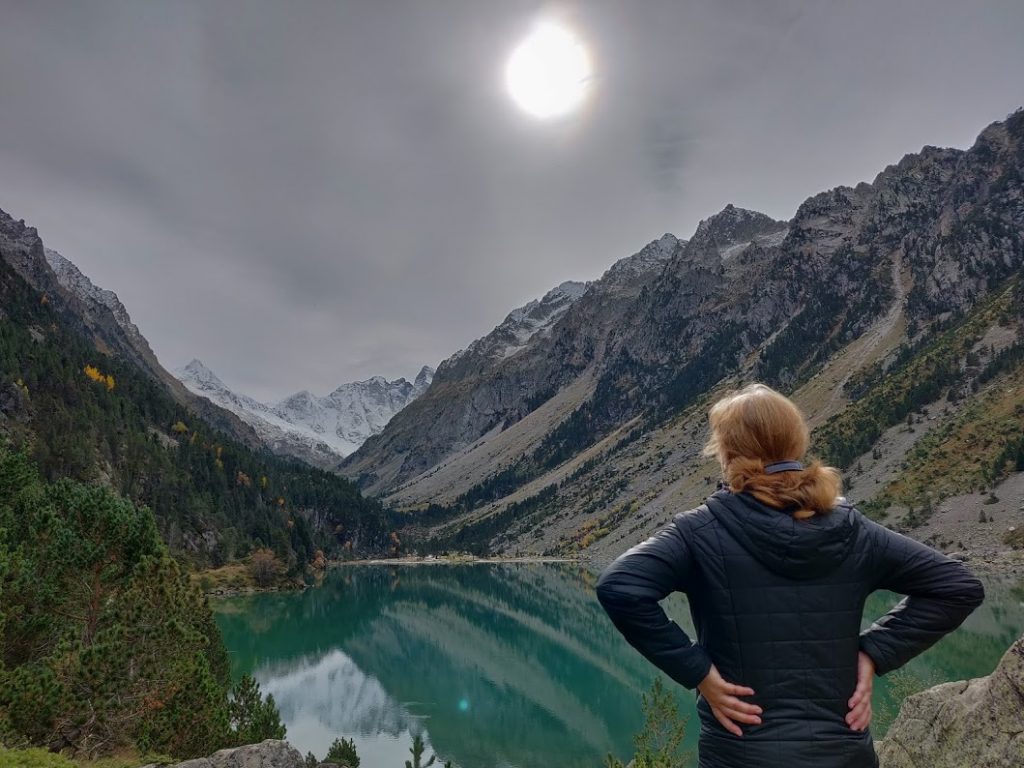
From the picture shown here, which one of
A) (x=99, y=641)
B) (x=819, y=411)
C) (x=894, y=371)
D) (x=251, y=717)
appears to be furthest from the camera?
(x=819, y=411)

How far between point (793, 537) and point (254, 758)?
45.6ft

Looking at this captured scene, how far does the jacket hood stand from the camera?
3031 millimetres

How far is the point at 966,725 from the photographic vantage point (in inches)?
297

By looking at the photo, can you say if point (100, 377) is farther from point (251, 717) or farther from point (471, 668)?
point (251, 717)

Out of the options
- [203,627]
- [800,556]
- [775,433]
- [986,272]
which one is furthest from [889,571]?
[986,272]

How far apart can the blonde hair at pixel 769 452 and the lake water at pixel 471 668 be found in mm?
29074

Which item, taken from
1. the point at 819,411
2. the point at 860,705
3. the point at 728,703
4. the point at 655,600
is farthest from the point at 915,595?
the point at 819,411

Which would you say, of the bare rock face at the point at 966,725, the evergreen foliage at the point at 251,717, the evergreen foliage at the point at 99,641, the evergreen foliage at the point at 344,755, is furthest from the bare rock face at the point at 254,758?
the evergreen foliage at the point at 344,755

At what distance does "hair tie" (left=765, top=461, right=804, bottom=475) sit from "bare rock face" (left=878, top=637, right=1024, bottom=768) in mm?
5384

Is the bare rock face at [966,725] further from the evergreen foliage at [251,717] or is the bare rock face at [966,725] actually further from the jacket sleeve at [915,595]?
the evergreen foliage at [251,717]

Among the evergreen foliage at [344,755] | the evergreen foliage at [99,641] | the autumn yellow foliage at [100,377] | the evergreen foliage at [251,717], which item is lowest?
the evergreen foliage at [344,755]

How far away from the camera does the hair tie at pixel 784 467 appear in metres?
3.19

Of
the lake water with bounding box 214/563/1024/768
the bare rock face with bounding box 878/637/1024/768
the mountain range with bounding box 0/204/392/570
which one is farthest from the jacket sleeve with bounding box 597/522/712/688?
the mountain range with bounding box 0/204/392/570

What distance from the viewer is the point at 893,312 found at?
15950 centimetres
